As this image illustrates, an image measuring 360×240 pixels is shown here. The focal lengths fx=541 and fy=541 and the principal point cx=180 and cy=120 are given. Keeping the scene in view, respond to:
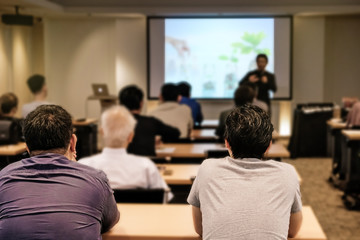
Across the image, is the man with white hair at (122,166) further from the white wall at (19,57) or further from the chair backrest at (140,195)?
the white wall at (19,57)

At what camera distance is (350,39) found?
1037 centimetres

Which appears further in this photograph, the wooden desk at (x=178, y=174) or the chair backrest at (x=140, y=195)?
the wooden desk at (x=178, y=174)

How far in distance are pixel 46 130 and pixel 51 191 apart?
0.24m

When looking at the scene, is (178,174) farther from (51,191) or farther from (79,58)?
(79,58)

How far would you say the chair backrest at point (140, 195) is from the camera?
9.66ft

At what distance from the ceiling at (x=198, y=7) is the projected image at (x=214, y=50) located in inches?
11.1

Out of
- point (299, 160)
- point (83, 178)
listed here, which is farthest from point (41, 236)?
point (299, 160)

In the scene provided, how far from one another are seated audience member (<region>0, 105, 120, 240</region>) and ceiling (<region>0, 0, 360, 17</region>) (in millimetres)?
7771

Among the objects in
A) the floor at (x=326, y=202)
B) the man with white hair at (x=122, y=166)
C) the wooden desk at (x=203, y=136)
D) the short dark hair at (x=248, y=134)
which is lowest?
the floor at (x=326, y=202)

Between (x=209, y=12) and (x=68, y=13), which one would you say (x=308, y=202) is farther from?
(x=68, y=13)

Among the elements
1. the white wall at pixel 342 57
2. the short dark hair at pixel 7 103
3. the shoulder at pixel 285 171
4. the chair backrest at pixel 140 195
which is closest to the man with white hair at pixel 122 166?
the chair backrest at pixel 140 195

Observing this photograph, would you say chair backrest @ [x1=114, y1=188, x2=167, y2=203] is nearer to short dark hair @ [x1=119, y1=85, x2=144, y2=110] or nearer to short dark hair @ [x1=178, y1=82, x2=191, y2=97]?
short dark hair @ [x1=119, y1=85, x2=144, y2=110]

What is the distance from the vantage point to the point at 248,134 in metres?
2.00

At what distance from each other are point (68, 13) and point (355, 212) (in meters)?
6.23
